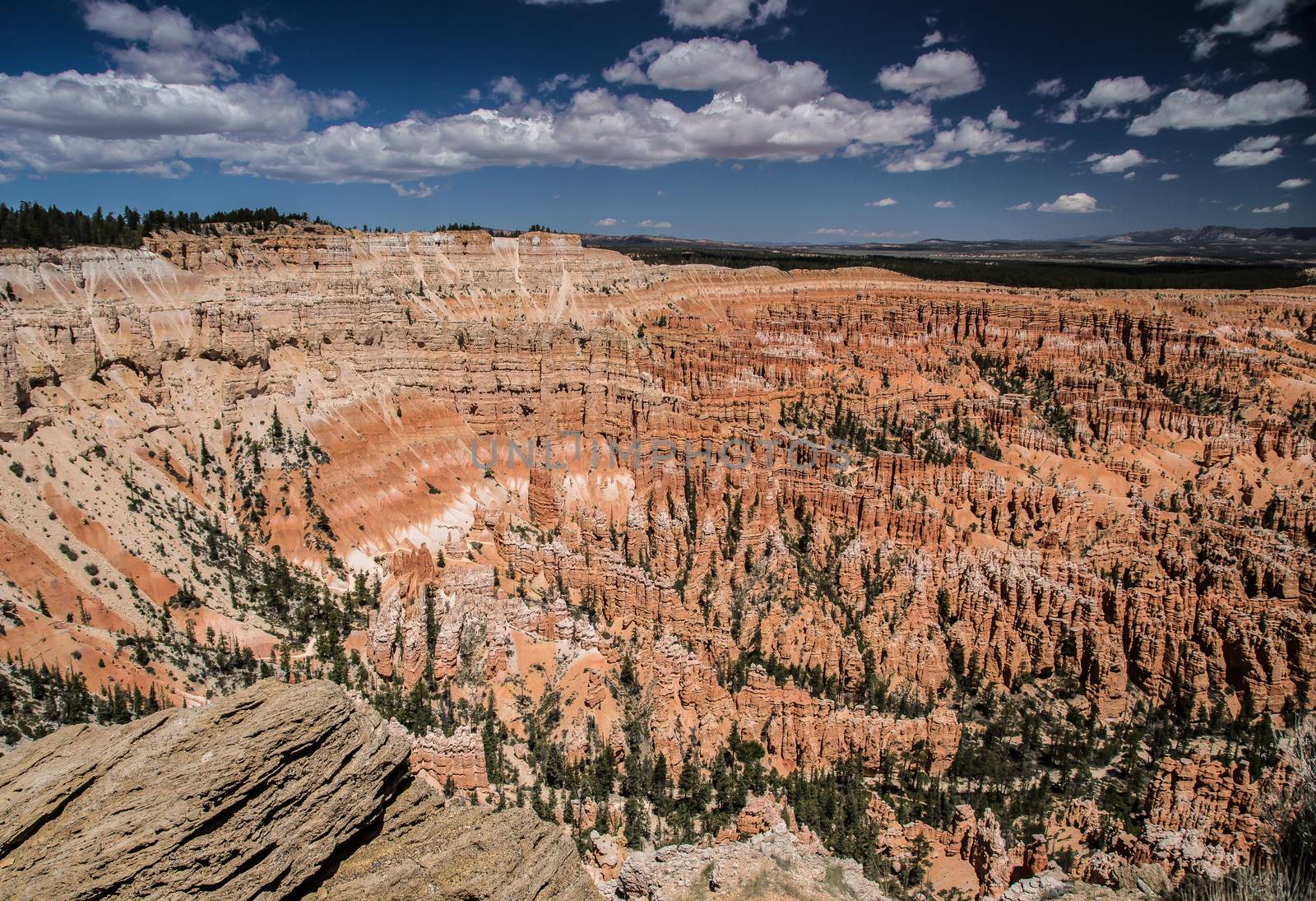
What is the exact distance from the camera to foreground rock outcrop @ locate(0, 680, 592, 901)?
30.5 ft

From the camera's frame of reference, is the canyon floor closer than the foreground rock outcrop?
No

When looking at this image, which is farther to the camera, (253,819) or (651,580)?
(651,580)

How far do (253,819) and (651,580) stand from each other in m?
25.7

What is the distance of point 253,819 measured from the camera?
10055 mm

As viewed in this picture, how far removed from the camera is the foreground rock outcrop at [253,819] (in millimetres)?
9281

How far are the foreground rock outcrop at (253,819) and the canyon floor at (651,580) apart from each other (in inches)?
5.4

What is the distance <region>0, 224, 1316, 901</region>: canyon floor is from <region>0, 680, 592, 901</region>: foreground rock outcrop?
0.45 feet

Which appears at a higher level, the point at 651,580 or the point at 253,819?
the point at 253,819

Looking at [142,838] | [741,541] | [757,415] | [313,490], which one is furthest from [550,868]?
[757,415]

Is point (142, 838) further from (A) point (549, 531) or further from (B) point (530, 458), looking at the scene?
(B) point (530, 458)

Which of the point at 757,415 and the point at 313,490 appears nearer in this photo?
A: the point at 313,490

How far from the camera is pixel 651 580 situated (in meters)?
35.2

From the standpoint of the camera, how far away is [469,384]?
51750mm

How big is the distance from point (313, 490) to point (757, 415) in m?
28.1
